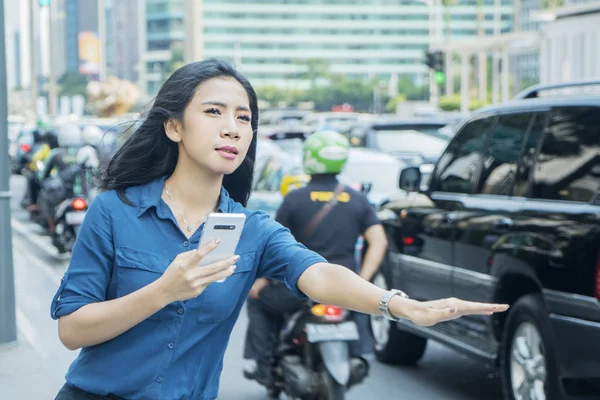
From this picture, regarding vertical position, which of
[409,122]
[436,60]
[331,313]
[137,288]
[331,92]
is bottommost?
[331,92]

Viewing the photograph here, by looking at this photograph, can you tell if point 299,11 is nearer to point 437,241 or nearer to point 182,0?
point 182,0

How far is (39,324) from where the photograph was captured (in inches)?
426

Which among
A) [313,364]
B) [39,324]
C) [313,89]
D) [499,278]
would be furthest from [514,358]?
[313,89]

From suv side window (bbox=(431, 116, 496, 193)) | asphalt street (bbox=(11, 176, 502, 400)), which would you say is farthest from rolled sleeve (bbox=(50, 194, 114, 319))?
suv side window (bbox=(431, 116, 496, 193))

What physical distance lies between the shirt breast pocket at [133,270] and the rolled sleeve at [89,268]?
0.03 meters

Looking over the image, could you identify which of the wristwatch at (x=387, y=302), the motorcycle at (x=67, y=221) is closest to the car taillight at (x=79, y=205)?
the motorcycle at (x=67, y=221)

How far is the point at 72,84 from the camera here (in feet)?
623

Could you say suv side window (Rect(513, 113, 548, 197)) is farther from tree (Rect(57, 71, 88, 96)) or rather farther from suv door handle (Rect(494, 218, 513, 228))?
tree (Rect(57, 71, 88, 96))

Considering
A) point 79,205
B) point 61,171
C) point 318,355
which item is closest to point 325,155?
point 318,355

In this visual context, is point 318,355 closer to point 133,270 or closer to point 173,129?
point 173,129

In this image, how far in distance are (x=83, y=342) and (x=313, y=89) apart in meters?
175

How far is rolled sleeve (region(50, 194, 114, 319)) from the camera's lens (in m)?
2.91

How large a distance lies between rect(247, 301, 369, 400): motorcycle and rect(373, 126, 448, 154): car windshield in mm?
8993

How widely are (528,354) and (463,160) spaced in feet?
6.49
